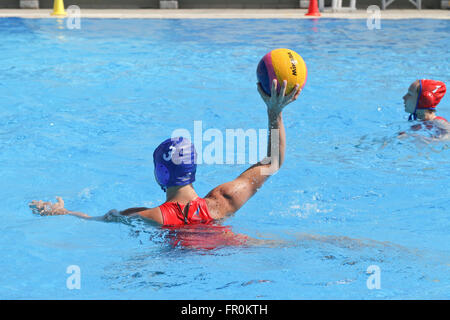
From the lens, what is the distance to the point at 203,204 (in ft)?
13.7

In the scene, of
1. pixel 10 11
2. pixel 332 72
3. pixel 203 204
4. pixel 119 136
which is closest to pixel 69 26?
pixel 10 11

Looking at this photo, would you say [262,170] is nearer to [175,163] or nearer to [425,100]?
[175,163]

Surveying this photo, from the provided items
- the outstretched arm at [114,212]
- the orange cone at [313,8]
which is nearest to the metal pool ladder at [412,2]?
the orange cone at [313,8]

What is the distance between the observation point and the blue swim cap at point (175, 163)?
13.2ft

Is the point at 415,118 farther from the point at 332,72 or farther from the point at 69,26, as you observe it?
the point at 69,26

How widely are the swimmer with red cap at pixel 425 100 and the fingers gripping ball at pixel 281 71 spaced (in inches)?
137

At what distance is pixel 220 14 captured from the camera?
1700 centimetres

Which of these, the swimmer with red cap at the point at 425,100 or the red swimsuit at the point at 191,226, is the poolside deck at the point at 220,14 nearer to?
the swimmer with red cap at the point at 425,100

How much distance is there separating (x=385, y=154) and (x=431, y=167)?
555mm

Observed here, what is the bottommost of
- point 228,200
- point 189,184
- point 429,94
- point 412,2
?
point 228,200

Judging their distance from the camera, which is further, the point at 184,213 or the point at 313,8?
the point at 313,8

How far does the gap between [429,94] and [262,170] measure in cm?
381

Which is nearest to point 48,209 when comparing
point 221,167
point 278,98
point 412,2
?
point 278,98

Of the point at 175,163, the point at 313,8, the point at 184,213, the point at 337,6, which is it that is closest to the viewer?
the point at 175,163
